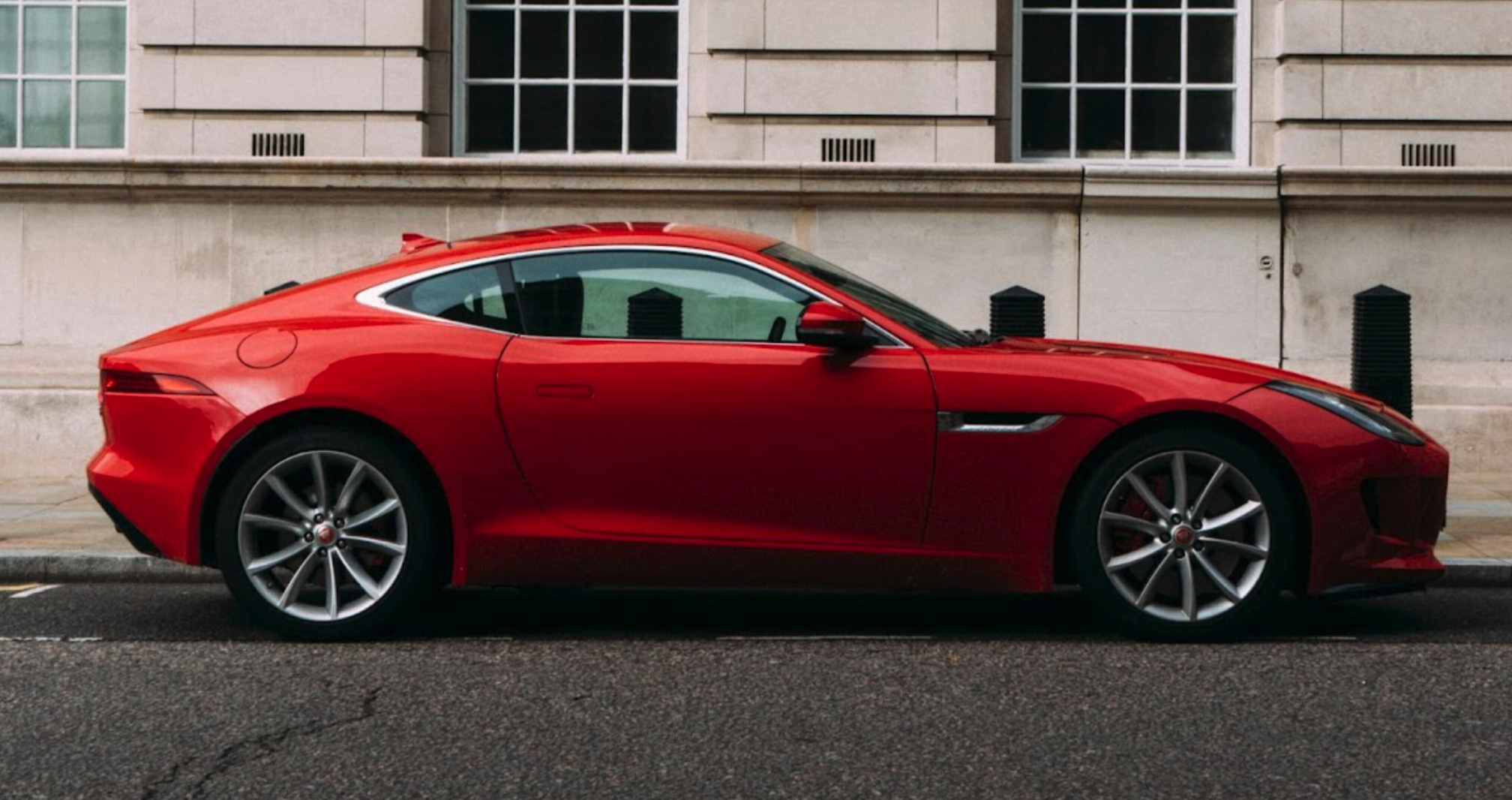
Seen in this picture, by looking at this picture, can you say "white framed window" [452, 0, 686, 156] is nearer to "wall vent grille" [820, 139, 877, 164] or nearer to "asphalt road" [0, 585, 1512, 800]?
"wall vent grille" [820, 139, 877, 164]

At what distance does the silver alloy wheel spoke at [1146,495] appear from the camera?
652 centimetres

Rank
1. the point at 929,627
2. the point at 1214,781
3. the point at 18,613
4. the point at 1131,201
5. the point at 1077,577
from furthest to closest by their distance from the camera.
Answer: the point at 1131,201 → the point at 18,613 → the point at 929,627 → the point at 1077,577 → the point at 1214,781

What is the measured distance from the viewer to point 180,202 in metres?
13.4

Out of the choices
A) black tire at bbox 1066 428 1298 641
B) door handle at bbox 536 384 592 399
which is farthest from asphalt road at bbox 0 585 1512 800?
door handle at bbox 536 384 592 399

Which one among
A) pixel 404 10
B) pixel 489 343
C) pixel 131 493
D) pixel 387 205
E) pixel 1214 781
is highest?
pixel 404 10

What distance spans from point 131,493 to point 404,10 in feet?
24.1

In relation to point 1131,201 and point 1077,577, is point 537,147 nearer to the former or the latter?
point 1131,201

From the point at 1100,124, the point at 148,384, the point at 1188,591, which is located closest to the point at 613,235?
the point at 148,384

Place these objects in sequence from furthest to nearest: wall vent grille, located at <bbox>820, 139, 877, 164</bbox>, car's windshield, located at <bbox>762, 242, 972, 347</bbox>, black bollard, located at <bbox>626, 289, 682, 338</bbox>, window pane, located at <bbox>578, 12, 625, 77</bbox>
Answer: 1. window pane, located at <bbox>578, 12, 625, 77</bbox>
2. wall vent grille, located at <bbox>820, 139, 877, 164</bbox>
3. car's windshield, located at <bbox>762, 242, 972, 347</bbox>
4. black bollard, located at <bbox>626, 289, 682, 338</bbox>

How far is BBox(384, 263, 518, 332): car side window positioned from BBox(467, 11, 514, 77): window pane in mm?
7435

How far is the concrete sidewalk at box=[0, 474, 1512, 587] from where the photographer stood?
8.41 metres

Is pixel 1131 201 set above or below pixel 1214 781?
above

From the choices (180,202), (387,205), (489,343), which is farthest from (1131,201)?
(489,343)

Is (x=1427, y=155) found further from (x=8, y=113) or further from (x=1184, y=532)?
(x=8, y=113)
